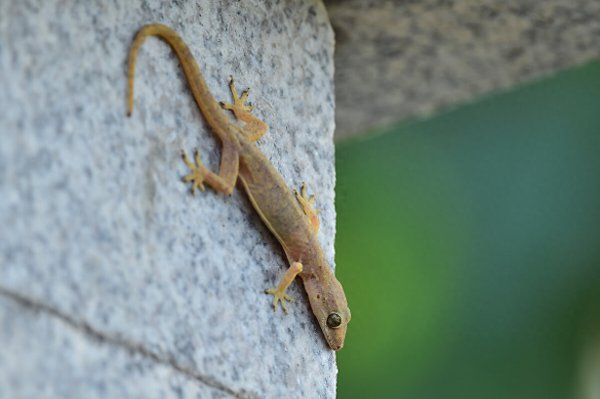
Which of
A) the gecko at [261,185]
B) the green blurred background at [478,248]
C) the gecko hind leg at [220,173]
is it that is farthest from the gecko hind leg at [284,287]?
the green blurred background at [478,248]

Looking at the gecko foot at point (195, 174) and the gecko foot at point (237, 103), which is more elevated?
the gecko foot at point (237, 103)

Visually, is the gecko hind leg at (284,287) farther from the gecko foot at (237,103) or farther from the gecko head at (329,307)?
the gecko foot at (237,103)

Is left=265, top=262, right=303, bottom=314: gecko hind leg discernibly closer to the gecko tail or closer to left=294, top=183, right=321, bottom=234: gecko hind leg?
left=294, top=183, right=321, bottom=234: gecko hind leg

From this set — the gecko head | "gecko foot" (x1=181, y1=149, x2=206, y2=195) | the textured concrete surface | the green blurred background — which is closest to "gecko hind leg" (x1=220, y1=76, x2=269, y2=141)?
"gecko foot" (x1=181, y1=149, x2=206, y2=195)

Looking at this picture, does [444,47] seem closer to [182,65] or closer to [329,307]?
[329,307]

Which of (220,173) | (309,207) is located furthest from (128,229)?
(309,207)

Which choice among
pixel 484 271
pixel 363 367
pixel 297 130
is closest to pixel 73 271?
pixel 297 130
